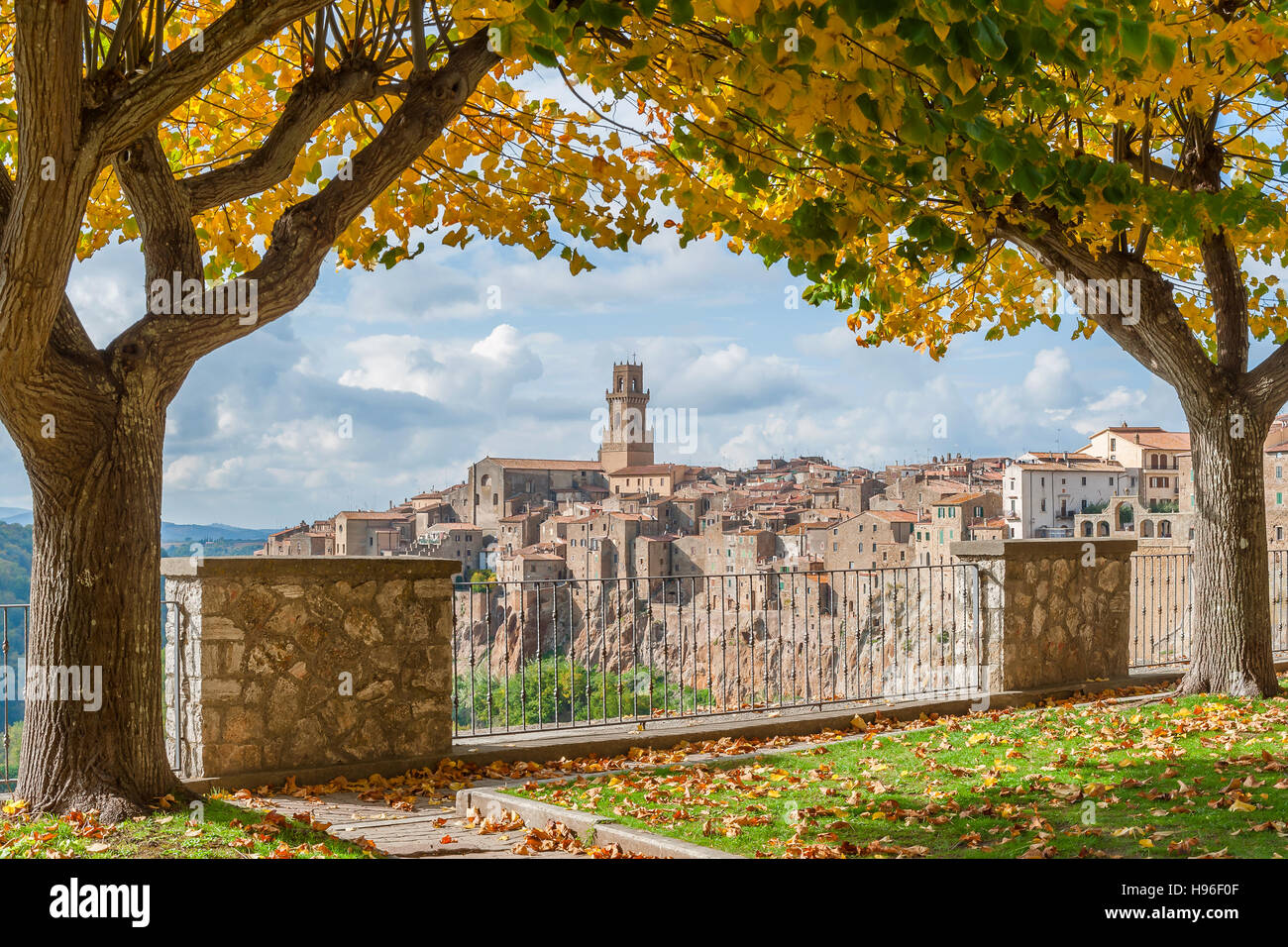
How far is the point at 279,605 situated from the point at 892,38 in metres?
4.54

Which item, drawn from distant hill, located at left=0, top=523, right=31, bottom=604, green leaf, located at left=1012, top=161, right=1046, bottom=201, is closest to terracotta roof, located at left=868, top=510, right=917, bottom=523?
distant hill, located at left=0, top=523, right=31, bottom=604

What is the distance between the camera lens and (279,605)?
21.0ft

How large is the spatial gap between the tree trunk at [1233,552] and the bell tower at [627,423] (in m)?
112

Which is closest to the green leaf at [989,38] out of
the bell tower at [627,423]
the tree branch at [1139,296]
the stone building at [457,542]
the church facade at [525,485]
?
the tree branch at [1139,296]

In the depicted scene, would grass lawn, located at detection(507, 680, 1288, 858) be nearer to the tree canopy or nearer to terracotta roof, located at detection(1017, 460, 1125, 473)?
the tree canopy

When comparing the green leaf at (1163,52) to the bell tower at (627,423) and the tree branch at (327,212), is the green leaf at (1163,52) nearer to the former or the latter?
the tree branch at (327,212)

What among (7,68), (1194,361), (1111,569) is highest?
(7,68)

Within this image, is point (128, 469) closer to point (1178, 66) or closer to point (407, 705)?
point (407, 705)

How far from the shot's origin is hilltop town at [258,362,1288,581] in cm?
6334

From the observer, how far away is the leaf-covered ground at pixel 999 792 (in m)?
4.59

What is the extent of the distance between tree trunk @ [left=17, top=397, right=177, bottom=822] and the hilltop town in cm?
4681

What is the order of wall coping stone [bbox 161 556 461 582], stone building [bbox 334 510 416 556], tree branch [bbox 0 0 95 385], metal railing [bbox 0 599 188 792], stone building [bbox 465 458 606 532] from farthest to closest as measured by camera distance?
stone building [bbox 465 458 606 532], stone building [bbox 334 510 416 556], wall coping stone [bbox 161 556 461 582], metal railing [bbox 0 599 188 792], tree branch [bbox 0 0 95 385]

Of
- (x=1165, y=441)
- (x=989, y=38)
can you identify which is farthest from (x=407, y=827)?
(x=1165, y=441)

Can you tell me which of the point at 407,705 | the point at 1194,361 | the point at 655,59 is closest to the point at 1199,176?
the point at 1194,361
